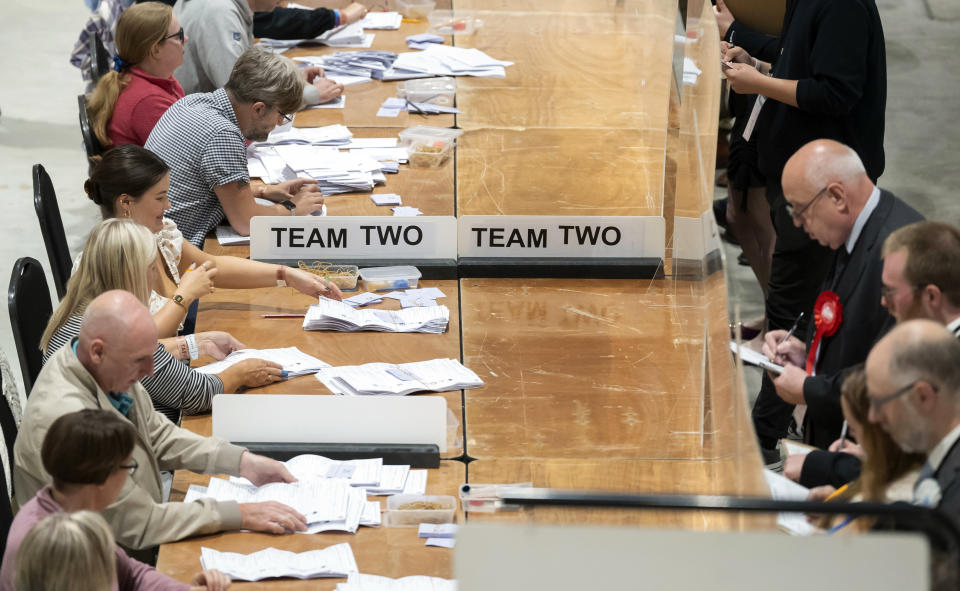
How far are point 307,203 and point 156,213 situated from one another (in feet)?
3.01

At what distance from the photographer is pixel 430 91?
587 centimetres

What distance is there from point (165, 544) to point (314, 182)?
226 cm

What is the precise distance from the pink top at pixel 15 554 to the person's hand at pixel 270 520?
319mm

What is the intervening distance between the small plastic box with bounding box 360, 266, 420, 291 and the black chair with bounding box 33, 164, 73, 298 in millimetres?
1049

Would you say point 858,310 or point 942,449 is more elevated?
point 942,449

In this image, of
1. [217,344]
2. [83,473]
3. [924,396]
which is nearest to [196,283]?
[217,344]

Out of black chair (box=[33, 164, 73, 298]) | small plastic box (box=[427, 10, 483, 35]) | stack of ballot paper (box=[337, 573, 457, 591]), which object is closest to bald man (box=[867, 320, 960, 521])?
stack of ballot paper (box=[337, 573, 457, 591])

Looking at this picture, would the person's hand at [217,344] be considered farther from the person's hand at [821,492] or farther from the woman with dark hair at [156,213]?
the person's hand at [821,492]

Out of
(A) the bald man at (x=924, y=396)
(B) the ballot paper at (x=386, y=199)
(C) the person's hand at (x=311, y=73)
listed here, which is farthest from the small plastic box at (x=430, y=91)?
(A) the bald man at (x=924, y=396)

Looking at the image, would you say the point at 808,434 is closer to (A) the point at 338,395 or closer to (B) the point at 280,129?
(A) the point at 338,395

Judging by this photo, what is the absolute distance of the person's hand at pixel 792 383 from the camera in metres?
3.04

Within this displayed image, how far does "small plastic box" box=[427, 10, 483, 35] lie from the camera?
6.89 m

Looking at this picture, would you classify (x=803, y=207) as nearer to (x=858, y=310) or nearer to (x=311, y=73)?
(x=858, y=310)

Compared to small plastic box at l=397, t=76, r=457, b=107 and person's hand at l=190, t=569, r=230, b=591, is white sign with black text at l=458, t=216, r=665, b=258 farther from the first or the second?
person's hand at l=190, t=569, r=230, b=591
